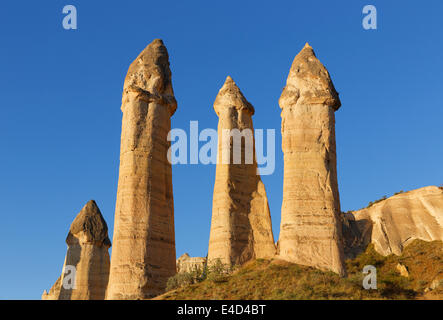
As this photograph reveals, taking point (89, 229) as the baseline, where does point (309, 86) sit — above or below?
above

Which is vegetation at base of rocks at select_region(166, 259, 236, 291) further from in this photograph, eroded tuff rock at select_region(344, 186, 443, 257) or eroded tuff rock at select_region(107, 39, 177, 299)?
eroded tuff rock at select_region(344, 186, 443, 257)

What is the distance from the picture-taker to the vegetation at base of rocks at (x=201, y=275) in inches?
906

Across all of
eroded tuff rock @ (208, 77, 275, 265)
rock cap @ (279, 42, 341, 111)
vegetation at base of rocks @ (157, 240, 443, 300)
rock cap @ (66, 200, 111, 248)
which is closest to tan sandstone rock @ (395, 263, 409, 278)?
vegetation at base of rocks @ (157, 240, 443, 300)

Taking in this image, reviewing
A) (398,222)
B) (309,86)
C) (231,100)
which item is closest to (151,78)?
(231,100)

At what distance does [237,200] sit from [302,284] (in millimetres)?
7469

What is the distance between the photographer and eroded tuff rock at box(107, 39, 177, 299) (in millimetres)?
24266

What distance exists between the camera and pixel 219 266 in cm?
2450

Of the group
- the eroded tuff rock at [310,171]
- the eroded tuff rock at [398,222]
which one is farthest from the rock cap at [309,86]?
the eroded tuff rock at [398,222]

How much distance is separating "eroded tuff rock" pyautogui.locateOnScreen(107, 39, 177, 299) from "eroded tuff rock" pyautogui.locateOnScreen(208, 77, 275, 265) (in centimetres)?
214

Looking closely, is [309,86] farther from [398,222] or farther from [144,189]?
[398,222]

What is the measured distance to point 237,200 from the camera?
2691 cm

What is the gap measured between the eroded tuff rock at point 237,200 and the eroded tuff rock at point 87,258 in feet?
34.0

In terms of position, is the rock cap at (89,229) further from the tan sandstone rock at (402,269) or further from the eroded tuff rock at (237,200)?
the tan sandstone rock at (402,269)

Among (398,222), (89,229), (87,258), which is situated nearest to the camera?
(398,222)
